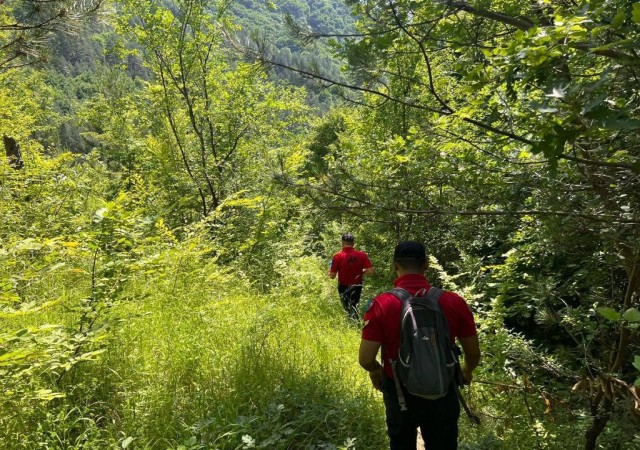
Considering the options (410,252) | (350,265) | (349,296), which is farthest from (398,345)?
(349,296)

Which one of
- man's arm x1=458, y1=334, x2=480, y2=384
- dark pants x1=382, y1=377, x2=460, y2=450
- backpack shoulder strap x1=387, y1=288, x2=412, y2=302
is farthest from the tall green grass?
backpack shoulder strap x1=387, y1=288, x2=412, y2=302

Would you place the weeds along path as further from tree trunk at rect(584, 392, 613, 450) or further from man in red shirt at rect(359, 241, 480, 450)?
tree trunk at rect(584, 392, 613, 450)

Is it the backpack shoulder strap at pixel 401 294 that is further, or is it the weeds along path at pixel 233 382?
the weeds along path at pixel 233 382

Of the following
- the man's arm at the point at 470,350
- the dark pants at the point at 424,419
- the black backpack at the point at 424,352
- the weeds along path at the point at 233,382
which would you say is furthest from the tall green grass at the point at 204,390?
the man's arm at the point at 470,350

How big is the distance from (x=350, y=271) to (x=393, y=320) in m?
4.51

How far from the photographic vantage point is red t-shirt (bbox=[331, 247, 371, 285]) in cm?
711

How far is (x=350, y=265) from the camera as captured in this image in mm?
7113

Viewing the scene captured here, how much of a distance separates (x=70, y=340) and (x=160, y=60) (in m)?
8.31

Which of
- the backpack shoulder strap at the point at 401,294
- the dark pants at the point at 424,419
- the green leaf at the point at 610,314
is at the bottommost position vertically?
the dark pants at the point at 424,419

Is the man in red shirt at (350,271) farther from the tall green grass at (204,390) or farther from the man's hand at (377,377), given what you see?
the man's hand at (377,377)

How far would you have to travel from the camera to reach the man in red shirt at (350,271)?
23.3ft

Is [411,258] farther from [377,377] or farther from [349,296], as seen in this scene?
[349,296]

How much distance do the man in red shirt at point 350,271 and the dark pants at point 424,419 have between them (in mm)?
4276

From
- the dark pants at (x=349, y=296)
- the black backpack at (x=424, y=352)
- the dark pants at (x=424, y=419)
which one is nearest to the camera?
the black backpack at (x=424, y=352)
